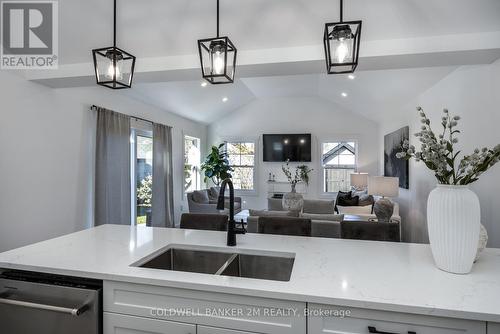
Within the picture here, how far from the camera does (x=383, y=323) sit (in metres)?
1.03

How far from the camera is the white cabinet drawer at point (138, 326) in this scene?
3.93ft

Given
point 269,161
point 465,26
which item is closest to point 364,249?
point 465,26

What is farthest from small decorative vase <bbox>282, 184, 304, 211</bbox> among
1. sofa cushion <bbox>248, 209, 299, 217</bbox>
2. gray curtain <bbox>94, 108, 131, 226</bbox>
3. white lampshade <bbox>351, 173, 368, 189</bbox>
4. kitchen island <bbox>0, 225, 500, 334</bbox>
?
kitchen island <bbox>0, 225, 500, 334</bbox>

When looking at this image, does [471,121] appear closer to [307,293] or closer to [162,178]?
[307,293]

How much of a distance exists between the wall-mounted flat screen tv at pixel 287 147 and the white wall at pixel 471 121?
3.33 m

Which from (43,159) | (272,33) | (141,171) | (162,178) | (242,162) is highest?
(272,33)

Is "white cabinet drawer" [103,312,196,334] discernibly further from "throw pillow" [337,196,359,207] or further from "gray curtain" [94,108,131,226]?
"throw pillow" [337,196,359,207]

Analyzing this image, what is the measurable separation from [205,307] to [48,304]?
81cm

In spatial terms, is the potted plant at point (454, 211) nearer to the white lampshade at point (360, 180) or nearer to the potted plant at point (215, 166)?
the white lampshade at point (360, 180)

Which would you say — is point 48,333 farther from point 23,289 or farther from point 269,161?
point 269,161

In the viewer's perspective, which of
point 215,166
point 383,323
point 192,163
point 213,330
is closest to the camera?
point 383,323

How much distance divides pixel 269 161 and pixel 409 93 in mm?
4069

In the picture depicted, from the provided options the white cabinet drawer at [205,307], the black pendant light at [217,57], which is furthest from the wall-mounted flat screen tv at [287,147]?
the white cabinet drawer at [205,307]

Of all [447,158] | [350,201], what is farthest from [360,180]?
[447,158]
